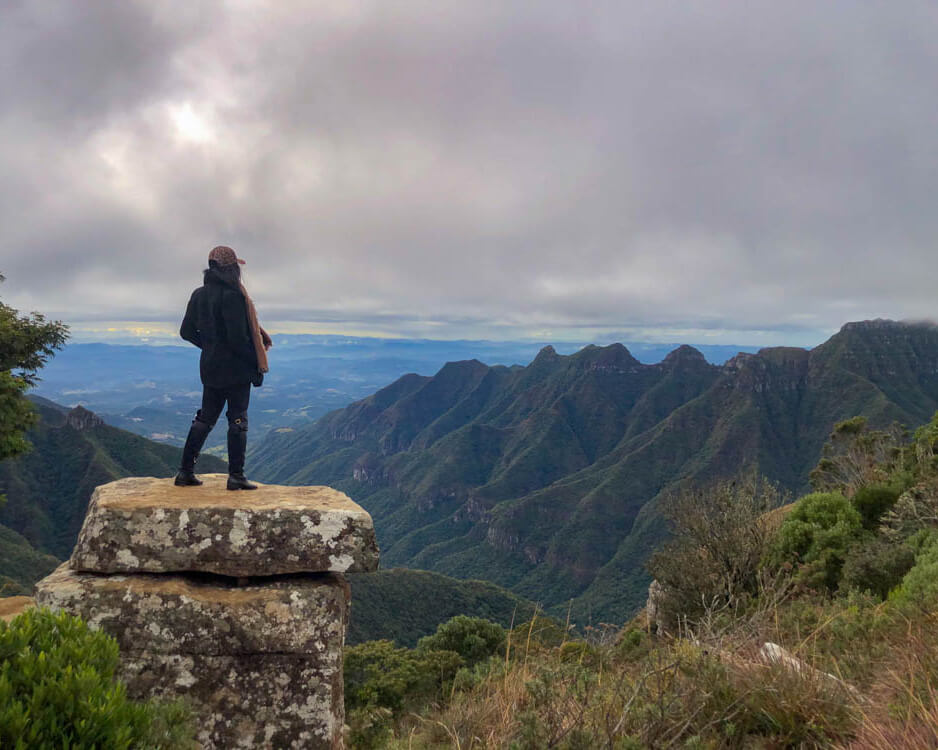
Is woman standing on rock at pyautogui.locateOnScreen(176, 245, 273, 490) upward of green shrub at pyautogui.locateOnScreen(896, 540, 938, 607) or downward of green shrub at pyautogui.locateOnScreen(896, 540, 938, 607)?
upward

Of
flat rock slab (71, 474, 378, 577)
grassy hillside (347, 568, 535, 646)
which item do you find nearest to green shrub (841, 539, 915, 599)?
flat rock slab (71, 474, 378, 577)

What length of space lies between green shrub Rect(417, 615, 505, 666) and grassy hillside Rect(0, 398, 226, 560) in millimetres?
106029

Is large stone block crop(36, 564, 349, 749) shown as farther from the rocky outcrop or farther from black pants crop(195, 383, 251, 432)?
black pants crop(195, 383, 251, 432)

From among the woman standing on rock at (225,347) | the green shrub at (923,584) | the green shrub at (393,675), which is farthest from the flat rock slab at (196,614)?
the green shrub at (393,675)

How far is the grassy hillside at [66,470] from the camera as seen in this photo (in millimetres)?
101188

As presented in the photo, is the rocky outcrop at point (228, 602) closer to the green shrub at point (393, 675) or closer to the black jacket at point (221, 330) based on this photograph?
the black jacket at point (221, 330)

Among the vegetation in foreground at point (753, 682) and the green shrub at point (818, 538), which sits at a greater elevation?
the vegetation in foreground at point (753, 682)

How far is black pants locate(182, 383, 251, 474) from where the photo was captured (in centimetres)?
789

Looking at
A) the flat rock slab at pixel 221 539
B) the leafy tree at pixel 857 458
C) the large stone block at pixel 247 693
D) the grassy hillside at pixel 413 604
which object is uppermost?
the flat rock slab at pixel 221 539

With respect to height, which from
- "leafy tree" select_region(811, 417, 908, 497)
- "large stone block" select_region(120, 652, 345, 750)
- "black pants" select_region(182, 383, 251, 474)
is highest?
"black pants" select_region(182, 383, 251, 474)

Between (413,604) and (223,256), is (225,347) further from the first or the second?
(413,604)

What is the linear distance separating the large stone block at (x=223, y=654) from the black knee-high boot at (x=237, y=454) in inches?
76.0

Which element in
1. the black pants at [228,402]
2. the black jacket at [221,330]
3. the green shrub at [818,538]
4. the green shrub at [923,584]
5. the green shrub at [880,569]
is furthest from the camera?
Answer: the green shrub at [818,538]

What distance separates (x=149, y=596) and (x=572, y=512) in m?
177
